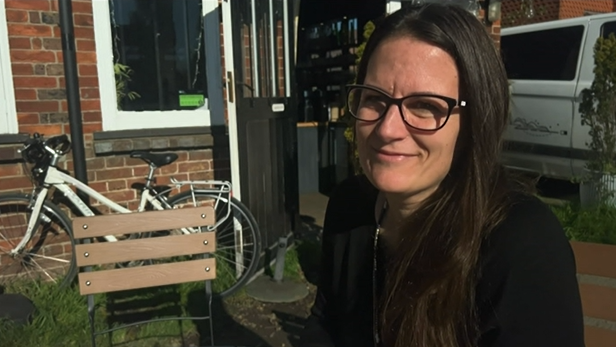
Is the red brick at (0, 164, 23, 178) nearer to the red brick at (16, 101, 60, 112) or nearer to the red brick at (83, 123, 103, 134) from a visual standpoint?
the red brick at (16, 101, 60, 112)

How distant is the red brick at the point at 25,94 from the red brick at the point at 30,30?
38 centimetres

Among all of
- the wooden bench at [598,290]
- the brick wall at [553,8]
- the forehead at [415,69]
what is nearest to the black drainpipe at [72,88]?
the forehead at [415,69]

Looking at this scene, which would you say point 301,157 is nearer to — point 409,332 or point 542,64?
point 542,64

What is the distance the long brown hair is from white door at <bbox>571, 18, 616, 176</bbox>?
519cm

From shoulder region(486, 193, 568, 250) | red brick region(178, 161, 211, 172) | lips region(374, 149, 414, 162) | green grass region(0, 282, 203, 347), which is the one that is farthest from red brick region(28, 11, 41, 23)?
shoulder region(486, 193, 568, 250)

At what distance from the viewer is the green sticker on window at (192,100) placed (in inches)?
165

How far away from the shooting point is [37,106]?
140 inches

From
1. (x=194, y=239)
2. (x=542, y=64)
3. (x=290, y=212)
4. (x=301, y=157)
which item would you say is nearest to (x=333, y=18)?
(x=301, y=157)

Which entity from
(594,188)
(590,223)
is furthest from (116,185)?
(594,188)

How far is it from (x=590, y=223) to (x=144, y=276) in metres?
3.44

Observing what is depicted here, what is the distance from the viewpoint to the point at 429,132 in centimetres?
106

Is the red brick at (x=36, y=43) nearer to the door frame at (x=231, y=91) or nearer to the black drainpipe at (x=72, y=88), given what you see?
the black drainpipe at (x=72, y=88)

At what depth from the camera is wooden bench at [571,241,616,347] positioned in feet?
5.04

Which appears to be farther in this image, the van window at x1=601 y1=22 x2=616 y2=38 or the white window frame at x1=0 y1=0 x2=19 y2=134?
the van window at x1=601 y1=22 x2=616 y2=38
